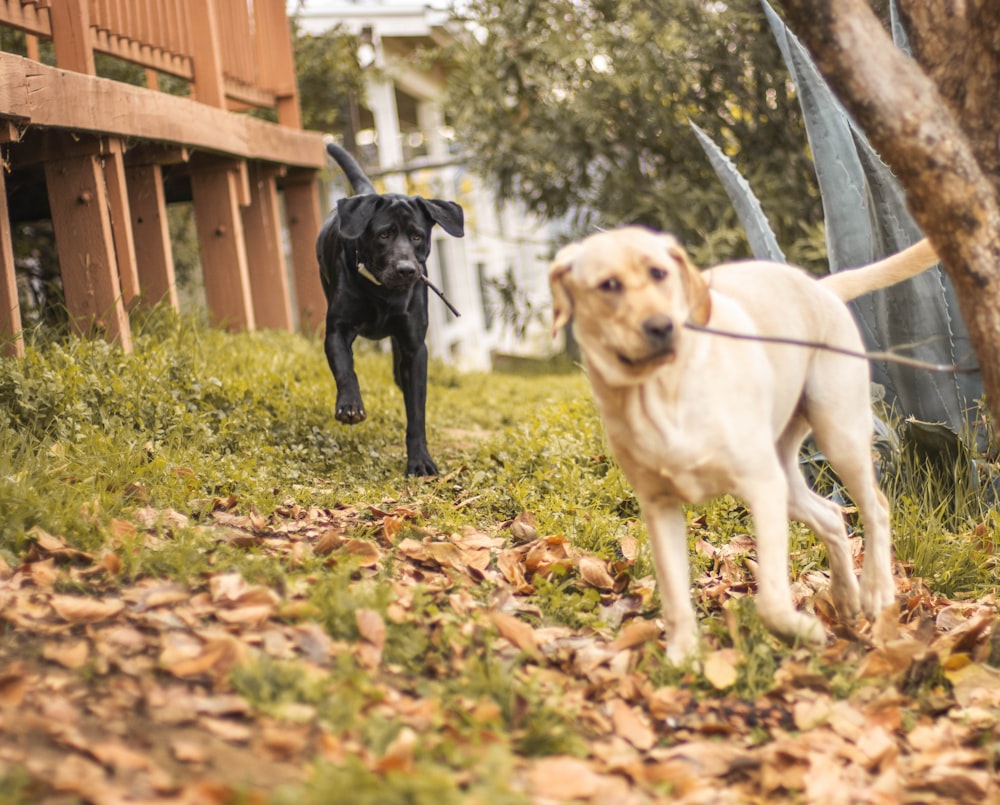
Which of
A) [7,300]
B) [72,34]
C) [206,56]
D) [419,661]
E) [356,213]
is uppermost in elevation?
[206,56]

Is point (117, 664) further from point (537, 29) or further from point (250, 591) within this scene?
point (537, 29)

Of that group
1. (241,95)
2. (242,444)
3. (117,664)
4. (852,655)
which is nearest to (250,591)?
(117,664)

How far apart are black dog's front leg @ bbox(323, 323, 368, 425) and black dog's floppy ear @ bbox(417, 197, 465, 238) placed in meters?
0.76

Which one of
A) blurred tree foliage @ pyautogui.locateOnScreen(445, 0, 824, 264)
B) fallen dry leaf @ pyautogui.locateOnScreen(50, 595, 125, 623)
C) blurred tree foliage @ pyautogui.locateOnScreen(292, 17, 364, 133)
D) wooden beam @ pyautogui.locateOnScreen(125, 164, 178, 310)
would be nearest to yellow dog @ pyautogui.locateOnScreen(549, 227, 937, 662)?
fallen dry leaf @ pyautogui.locateOnScreen(50, 595, 125, 623)

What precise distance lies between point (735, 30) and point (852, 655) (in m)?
9.71

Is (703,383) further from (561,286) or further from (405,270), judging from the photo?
(405,270)

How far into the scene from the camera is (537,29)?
12.4m

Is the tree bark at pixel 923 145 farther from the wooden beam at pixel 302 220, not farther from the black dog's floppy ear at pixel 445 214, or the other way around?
the wooden beam at pixel 302 220

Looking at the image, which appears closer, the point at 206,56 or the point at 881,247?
the point at 881,247

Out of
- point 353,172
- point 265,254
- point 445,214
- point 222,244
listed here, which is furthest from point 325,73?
point 445,214

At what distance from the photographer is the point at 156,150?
671 centimetres

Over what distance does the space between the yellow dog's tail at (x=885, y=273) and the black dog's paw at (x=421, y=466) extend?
7.87ft

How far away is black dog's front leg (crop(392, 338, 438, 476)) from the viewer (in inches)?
203

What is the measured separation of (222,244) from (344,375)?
3.02m
